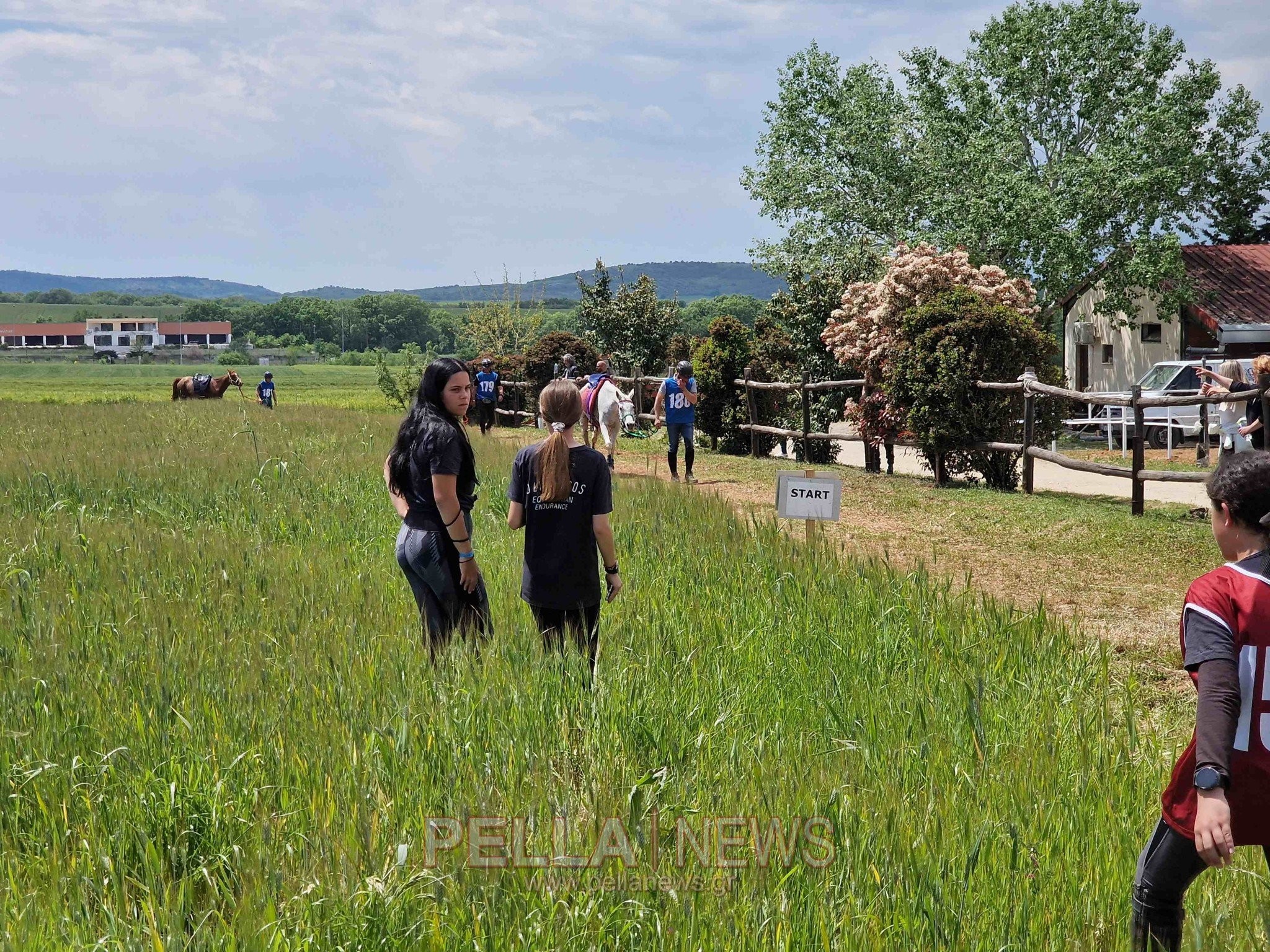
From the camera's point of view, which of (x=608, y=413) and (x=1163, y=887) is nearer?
(x=1163, y=887)

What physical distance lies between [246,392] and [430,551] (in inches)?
2320

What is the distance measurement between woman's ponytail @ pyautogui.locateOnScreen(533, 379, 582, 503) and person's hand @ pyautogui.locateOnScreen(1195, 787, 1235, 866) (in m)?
2.98

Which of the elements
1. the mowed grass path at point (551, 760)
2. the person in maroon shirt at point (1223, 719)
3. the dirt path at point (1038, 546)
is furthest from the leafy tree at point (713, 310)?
the person in maroon shirt at point (1223, 719)

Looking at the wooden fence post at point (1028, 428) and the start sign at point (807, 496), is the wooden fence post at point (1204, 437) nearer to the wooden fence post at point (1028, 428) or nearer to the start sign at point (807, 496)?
the wooden fence post at point (1028, 428)

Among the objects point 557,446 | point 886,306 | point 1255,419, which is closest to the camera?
point 557,446

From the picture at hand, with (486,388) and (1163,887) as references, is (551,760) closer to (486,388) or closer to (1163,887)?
(1163,887)

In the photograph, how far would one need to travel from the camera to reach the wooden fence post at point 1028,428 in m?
15.0

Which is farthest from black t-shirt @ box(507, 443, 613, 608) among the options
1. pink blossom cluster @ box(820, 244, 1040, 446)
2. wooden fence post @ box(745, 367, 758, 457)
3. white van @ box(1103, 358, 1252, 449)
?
white van @ box(1103, 358, 1252, 449)

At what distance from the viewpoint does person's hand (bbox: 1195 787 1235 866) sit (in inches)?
108

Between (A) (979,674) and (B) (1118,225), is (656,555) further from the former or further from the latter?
(B) (1118,225)

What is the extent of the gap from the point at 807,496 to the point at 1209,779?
5200 mm

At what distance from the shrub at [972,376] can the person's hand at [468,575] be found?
1162cm

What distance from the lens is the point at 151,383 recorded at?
76.2m

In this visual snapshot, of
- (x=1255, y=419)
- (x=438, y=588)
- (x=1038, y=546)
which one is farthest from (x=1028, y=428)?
(x=438, y=588)
